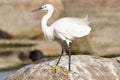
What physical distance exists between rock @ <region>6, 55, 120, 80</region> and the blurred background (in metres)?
12.1

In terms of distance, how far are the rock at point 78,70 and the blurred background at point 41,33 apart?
12069 millimetres

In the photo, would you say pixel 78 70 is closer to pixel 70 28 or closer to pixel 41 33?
pixel 70 28

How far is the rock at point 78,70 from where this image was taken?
465 inches

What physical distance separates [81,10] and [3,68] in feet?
27.5

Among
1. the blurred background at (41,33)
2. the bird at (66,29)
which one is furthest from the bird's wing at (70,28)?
the blurred background at (41,33)

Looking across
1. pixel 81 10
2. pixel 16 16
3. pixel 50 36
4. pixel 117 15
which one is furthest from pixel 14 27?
pixel 50 36

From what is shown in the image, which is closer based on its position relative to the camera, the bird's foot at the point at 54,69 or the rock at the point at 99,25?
the bird's foot at the point at 54,69

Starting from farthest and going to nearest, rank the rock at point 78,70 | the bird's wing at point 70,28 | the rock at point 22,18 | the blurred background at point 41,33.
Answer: the rock at point 22,18
the blurred background at point 41,33
the bird's wing at point 70,28
the rock at point 78,70

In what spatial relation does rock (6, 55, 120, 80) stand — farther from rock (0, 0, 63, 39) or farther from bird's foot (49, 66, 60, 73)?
rock (0, 0, 63, 39)

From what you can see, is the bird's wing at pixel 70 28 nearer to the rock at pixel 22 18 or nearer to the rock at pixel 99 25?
the rock at pixel 99 25

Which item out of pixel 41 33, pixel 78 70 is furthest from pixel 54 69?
pixel 41 33

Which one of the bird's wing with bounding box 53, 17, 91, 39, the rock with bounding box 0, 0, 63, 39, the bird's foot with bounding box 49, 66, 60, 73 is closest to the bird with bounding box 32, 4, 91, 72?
the bird's wing with bounding box 53, 17, 91, 39

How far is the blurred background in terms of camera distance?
26.2 m

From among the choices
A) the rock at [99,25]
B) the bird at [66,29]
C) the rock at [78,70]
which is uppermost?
the bird at [66,29]
